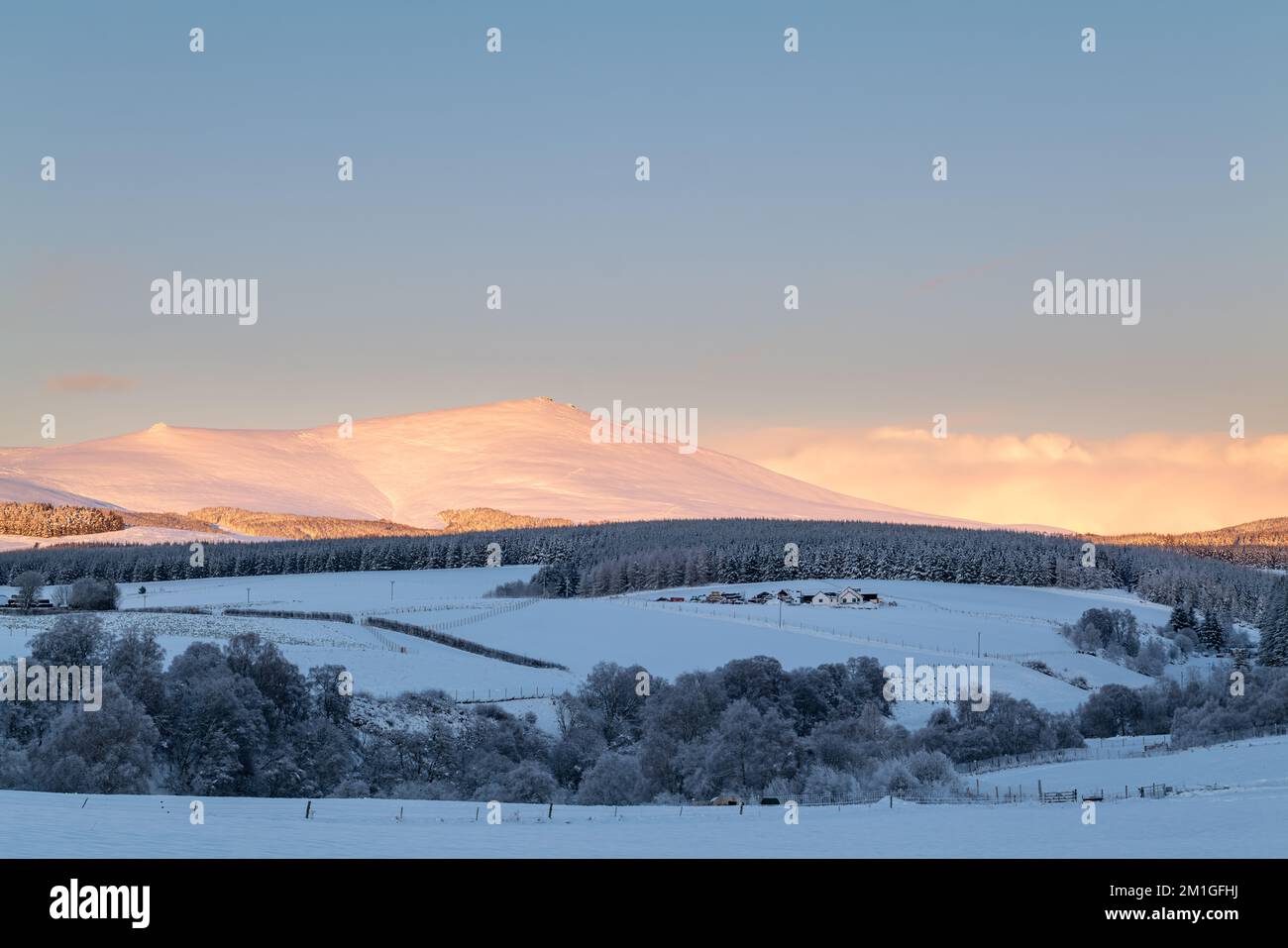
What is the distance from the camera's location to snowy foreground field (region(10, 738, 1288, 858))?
28422 mm

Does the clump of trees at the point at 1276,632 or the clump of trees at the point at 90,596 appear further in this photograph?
the clump of trees at the point at 90,596

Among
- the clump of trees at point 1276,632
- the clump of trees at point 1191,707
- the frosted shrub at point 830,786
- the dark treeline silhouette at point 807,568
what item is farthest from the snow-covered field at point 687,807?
the dark treeline silhouette at point 807,568

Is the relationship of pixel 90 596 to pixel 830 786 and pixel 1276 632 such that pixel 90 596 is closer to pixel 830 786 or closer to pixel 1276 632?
pixel 830 786

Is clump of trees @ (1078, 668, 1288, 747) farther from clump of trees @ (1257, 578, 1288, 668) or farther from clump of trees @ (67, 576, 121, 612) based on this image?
clump of trees @ (67, 576, 121, 612)

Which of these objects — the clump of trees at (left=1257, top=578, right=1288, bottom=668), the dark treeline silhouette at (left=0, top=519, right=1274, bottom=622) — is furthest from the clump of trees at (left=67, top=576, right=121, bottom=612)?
the clump of trees at (left=1257, top=578, right=1288, bottom=668)

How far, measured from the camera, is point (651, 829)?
33.6 meters

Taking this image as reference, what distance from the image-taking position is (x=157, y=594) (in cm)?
15762

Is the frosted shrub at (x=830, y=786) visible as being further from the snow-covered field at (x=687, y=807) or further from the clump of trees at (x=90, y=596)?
the clump of trees at (x=90, y=596)

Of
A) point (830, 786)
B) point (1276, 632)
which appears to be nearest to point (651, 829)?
point (830, 786)

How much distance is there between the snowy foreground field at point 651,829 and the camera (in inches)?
1119
